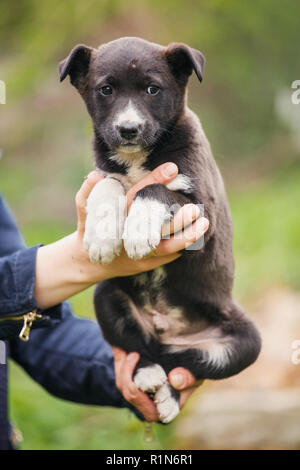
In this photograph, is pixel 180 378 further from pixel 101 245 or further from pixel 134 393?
pixel 101 245

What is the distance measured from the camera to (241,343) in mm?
3051

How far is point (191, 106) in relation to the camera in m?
7.28

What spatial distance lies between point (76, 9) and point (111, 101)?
3.45 meters

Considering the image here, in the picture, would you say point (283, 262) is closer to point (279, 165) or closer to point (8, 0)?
point (279, 165)

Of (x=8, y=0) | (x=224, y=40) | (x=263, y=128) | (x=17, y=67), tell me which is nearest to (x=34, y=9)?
(x=8, y=0)

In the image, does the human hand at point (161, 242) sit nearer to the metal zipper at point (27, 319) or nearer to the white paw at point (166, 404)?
the metal zipper at point (27, 319)

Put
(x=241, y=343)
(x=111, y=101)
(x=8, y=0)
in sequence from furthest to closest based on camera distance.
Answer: (x=8, y=0) < (x=241, y=343) < (x=111, y=101)

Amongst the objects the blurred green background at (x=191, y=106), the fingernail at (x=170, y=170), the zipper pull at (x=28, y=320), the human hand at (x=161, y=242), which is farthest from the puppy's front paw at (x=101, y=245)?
the blurred green background at (x=191, y=106)

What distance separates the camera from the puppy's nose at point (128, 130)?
2.60 metres

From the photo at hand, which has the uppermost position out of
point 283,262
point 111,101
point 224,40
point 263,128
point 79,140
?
point 111,101

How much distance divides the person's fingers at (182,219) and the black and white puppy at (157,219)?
0.04 meters

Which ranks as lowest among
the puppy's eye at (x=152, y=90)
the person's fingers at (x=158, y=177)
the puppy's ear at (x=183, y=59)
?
the person's fingers at (x=158, y=177)

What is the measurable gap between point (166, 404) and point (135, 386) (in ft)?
0.59

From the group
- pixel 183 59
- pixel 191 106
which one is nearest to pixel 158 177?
pixel 183 59
